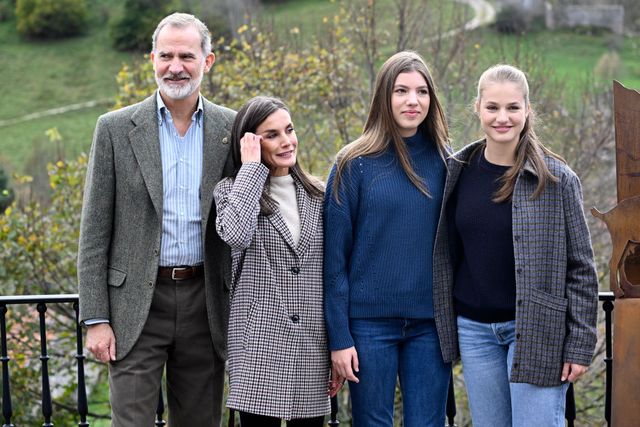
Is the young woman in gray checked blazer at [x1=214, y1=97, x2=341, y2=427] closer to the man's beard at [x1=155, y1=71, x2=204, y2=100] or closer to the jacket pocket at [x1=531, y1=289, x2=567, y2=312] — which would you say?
the man's beard at [x1=155, y1=71, x2=204, y2=100]

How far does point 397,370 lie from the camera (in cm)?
330

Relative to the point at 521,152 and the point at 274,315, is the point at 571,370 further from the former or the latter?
the point at 274,315

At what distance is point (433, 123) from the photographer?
3.36 metres

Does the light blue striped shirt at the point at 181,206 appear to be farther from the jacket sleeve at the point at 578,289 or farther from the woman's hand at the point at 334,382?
the jacket sleeve at the point at 578,289

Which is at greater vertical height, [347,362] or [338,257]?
[338,257]

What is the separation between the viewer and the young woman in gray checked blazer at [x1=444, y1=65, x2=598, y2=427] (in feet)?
10.2

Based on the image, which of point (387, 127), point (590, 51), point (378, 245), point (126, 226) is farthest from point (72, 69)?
point (378, 245)

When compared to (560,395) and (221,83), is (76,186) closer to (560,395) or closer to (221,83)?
(221,83)

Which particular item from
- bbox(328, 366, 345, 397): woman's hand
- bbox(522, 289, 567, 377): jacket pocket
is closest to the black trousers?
bbox(328, 366, 345, 397): woman's hand

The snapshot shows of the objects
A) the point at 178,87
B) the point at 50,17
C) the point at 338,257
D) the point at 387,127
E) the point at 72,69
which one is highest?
the point at 50,17

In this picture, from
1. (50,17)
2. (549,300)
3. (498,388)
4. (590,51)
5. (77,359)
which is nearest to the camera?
(549,300)

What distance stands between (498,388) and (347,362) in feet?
1.74

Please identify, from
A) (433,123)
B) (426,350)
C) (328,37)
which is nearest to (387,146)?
(433,123)

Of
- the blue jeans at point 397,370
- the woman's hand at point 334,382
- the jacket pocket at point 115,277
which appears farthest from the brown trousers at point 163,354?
the blue jeans at point 397,370
